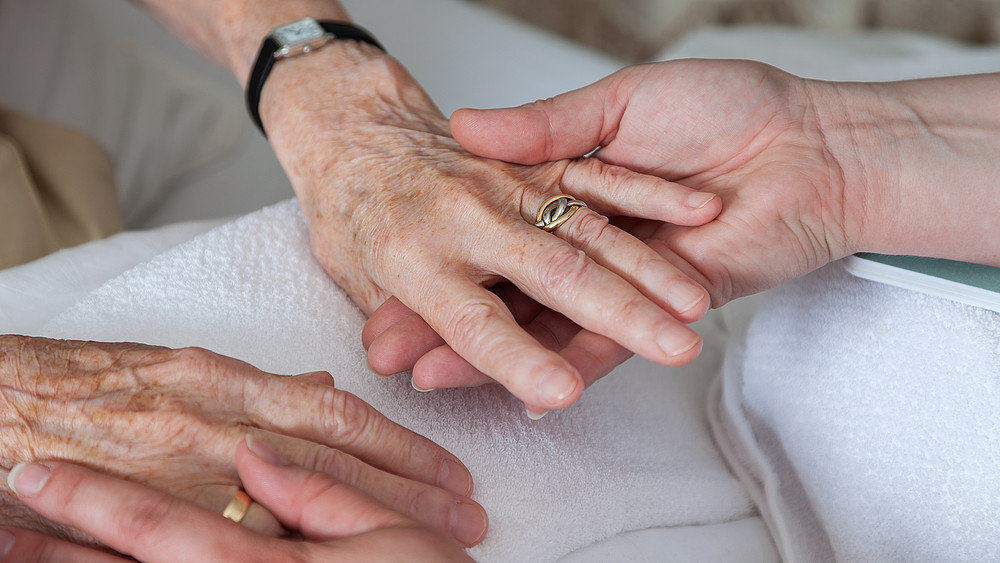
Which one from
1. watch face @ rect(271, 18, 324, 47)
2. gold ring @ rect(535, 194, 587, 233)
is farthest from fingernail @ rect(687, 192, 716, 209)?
watch face @ rect(271, 18, 324, 47)

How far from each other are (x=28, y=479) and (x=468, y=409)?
369 mm

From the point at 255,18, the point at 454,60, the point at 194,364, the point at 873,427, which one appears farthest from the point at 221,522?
the point at 454,60

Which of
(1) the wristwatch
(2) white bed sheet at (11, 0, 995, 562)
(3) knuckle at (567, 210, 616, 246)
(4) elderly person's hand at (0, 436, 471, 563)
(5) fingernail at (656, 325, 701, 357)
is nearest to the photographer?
(4) elderly person's hand at (0, 436, 471, 563)

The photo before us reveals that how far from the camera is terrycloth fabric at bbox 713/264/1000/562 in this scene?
28.0 inches

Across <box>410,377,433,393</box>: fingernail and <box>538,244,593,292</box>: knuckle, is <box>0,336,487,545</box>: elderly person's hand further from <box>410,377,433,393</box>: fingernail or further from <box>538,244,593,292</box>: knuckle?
<box>538,244,593,292</box>: knuckle

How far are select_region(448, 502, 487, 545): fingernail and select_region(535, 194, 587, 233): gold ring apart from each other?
0.28 meters

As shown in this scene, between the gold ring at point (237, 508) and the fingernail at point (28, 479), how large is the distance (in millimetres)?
135

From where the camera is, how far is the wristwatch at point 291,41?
3.38ft

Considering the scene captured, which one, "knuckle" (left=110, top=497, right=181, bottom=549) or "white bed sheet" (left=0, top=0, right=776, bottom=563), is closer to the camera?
"knuckle" (left=110, top=497, right=181, bottom=549)

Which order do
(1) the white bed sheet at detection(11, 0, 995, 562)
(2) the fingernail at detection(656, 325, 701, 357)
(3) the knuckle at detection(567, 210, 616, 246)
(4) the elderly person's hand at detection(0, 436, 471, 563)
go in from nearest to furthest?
(4) the elderly person's hand at detection(0, 436, 471, 563) → (2) the fingernail at detection(656, 325, 701, 357) → (3) the knuckle at detection(567, 210, 616, 246) → (1) the white bed sheet at detection(11, 0, 995, 562)

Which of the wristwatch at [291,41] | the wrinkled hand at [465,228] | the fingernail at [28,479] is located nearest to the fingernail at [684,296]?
the wrinkled hand at [465,228]

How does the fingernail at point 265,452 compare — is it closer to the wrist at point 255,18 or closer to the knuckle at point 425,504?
the knuckle at point 425,504

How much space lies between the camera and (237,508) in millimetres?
564

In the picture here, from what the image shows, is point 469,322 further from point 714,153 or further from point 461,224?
point 714,153
